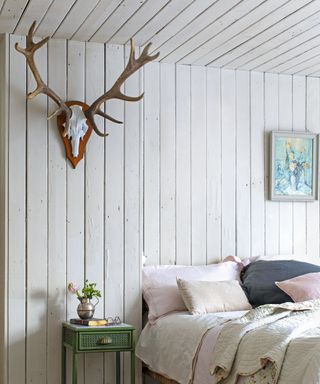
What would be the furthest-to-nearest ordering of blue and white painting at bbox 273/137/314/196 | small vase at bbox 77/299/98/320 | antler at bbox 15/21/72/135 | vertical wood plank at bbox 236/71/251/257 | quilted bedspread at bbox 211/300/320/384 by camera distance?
1. blue and white painting at bbox 273/137/314/196
2. vertical wood plank at bbox 236/71/251/257
3. small vase at bbox 77/299/98/320
4. antler at bbox 15/21/72/135
5. quilted bedspread at bbox 211/300/320/384

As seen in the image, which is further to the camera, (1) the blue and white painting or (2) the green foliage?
(1) the blue and white painting

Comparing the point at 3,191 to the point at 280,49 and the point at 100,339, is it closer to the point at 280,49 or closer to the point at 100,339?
the point at 100,339

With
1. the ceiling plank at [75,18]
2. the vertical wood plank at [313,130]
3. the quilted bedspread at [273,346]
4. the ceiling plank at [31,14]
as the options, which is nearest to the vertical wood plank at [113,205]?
the ceiling plank at [75,18]

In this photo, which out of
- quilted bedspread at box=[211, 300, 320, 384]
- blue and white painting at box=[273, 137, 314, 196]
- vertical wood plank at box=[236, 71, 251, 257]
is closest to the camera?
quilted bedspread at box=[211, 300, 320, 384]

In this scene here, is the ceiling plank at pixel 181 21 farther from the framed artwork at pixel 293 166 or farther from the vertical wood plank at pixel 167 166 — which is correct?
the framed artwork at pixel 293 166

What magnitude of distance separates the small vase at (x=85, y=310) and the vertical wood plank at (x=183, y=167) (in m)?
0.88

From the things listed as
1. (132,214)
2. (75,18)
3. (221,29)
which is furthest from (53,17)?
(132,214)

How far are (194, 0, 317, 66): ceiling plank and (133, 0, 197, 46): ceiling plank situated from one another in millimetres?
483

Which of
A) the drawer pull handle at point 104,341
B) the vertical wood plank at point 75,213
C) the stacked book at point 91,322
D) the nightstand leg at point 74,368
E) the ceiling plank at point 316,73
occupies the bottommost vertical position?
the nightstand leg at point 74,368

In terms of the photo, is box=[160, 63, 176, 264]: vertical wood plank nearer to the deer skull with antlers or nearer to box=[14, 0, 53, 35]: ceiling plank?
the deer skull with antlers

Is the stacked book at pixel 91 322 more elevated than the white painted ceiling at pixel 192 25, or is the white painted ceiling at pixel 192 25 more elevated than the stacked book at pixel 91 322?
the white painted ceiling at pixel 192 25

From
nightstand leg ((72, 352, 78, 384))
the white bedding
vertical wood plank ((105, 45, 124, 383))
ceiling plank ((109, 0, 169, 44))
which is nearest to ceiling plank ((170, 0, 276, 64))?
ceiling plank ((109, 0, 169, 44))

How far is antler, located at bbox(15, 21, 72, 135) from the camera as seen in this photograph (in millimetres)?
4324

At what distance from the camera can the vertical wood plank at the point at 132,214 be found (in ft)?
16.1
